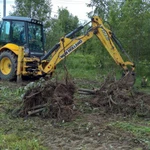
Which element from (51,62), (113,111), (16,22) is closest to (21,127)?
(113,111)

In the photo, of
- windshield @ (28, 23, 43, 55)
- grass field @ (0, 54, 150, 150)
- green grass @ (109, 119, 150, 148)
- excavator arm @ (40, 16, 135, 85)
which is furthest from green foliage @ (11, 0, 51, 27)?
green grass @ (109, 119, 150, 148)

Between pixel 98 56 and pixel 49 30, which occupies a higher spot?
pixel 49 30

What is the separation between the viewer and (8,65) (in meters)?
11.8

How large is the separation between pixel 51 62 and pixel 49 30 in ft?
29.5

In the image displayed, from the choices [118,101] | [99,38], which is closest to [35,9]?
[99,38]

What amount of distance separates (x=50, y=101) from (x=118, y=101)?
1.53 metres

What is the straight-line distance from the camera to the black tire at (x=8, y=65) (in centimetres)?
1118

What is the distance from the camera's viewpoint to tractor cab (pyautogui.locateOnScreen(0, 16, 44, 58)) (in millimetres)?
11367

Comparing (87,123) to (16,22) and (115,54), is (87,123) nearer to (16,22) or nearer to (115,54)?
(115,54)

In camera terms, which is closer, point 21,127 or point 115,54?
point 21,127

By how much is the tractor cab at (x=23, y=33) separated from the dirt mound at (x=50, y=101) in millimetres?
4759

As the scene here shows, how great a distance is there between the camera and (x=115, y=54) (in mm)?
9828

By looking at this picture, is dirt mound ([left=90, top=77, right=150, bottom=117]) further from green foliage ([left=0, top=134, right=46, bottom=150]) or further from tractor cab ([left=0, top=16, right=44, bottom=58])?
tractor cab ([left=0, top=16, right=44, bottom=58])

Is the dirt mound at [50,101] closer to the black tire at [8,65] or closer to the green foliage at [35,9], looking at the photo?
the black tire at [8,65]
